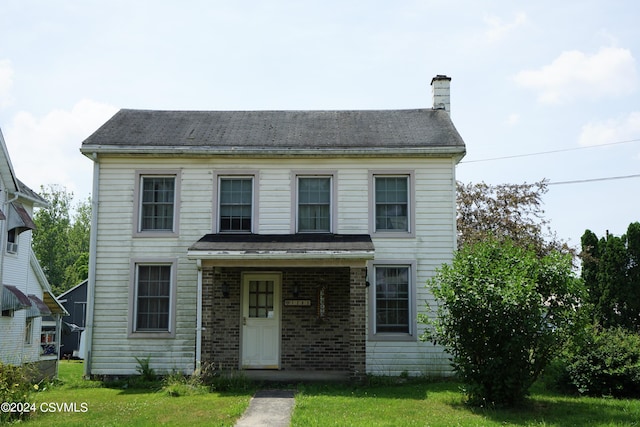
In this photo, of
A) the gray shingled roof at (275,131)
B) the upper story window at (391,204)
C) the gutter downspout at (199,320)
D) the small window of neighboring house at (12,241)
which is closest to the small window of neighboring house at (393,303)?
the upper story window at (391,204)

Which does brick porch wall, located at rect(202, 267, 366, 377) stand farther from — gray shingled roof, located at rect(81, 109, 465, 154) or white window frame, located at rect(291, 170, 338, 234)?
gray shingled roof, located at rect(81, 109, 465, 154)

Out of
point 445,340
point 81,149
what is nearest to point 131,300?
point 81,149

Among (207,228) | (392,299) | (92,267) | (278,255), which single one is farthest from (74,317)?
(392,299)

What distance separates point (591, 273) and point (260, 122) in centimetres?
1103

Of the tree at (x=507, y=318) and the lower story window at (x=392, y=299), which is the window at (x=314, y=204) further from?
the tree at (x=507, y=318)

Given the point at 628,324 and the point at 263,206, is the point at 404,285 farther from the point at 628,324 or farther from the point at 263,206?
the point at 628,324

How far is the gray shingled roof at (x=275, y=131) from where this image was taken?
14.0 metres

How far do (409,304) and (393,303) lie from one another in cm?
37

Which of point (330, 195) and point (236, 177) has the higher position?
point (236, 177)

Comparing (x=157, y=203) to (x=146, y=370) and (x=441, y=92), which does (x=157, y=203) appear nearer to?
(x=146, y=370)

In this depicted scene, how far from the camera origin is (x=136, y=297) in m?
13.9

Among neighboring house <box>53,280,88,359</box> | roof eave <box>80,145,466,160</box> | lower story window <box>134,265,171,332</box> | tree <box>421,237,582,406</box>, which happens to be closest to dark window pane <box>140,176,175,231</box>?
roof eave <box>80,145,466,160</box>

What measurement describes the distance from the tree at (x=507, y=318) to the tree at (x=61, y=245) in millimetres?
43263

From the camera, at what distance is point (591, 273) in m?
18.0
